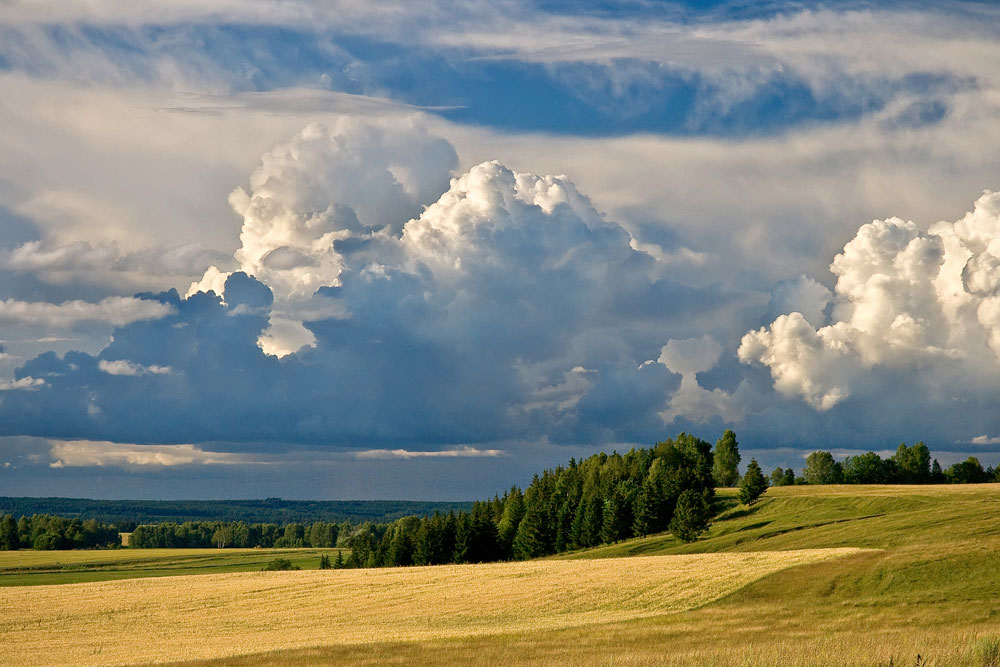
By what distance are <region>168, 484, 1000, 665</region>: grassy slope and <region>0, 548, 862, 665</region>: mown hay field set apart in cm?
285

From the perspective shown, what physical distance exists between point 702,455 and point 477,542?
5665 cm

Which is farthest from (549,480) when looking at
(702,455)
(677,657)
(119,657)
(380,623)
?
(677,657)

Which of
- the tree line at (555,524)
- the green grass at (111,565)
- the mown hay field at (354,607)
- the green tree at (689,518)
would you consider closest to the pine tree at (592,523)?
the tree line at (555,524)

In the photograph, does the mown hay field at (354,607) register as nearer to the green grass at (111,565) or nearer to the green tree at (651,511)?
the green tree at (651,511)

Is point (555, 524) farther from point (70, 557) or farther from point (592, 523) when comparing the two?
point (70, 557)

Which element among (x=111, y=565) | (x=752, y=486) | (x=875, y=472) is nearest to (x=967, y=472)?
(x=875, y=472)

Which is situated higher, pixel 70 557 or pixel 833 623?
pixel 833 623

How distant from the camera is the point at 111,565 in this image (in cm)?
16262

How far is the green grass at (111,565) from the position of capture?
138m

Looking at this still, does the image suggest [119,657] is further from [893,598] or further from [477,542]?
[477,542]

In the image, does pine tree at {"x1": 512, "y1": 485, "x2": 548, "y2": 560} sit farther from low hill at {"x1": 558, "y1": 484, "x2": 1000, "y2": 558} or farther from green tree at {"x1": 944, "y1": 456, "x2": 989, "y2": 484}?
green tree at {"x1": 944, "y1": 456, "x2": 989, "y2": 484}

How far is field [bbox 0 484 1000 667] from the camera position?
1368 inches

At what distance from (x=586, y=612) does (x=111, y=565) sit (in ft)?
429

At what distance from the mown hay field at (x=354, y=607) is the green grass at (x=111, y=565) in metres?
58.9
